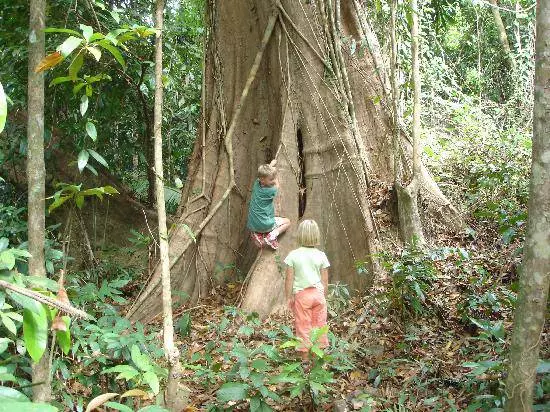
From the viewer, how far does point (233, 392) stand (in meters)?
3.34

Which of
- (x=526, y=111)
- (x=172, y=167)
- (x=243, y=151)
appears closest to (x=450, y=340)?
(x=243, y=151)

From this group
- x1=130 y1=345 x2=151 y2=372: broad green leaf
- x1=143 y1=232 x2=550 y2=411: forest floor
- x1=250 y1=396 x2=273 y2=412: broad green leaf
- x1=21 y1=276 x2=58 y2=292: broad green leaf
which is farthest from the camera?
x1=143 y1=232 x2=550 y2=411: forest floor

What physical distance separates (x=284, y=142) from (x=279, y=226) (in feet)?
3.23

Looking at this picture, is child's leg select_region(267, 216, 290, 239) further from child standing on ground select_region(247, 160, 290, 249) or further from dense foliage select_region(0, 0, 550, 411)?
dense foliage select_region(0, 0, 550, 411)

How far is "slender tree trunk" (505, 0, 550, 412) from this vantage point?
2.73 m

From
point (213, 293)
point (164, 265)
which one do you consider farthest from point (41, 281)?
point (213, 293)

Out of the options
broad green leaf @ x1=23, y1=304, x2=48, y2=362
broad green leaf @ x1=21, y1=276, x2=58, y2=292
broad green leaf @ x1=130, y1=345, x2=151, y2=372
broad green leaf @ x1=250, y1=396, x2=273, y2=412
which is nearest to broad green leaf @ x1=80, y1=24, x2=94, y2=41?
broad green leaf @ x1=21, y1=276, x2=58, y2=292

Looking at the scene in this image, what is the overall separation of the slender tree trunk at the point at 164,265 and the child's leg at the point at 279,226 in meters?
2.22

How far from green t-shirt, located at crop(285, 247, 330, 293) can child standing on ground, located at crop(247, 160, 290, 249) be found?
1.27 meters

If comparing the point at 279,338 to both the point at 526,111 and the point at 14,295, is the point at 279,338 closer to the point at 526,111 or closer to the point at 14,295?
the point at 14,295

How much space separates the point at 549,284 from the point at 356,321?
2372 millimetres

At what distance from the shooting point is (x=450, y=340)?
445cm

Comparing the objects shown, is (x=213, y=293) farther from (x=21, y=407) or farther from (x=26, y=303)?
(x=21, y=407)

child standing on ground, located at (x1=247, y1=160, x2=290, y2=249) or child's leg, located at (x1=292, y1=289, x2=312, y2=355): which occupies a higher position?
child standing on ground, located at (x1=247, y1=160, x2=290, y2=249)
